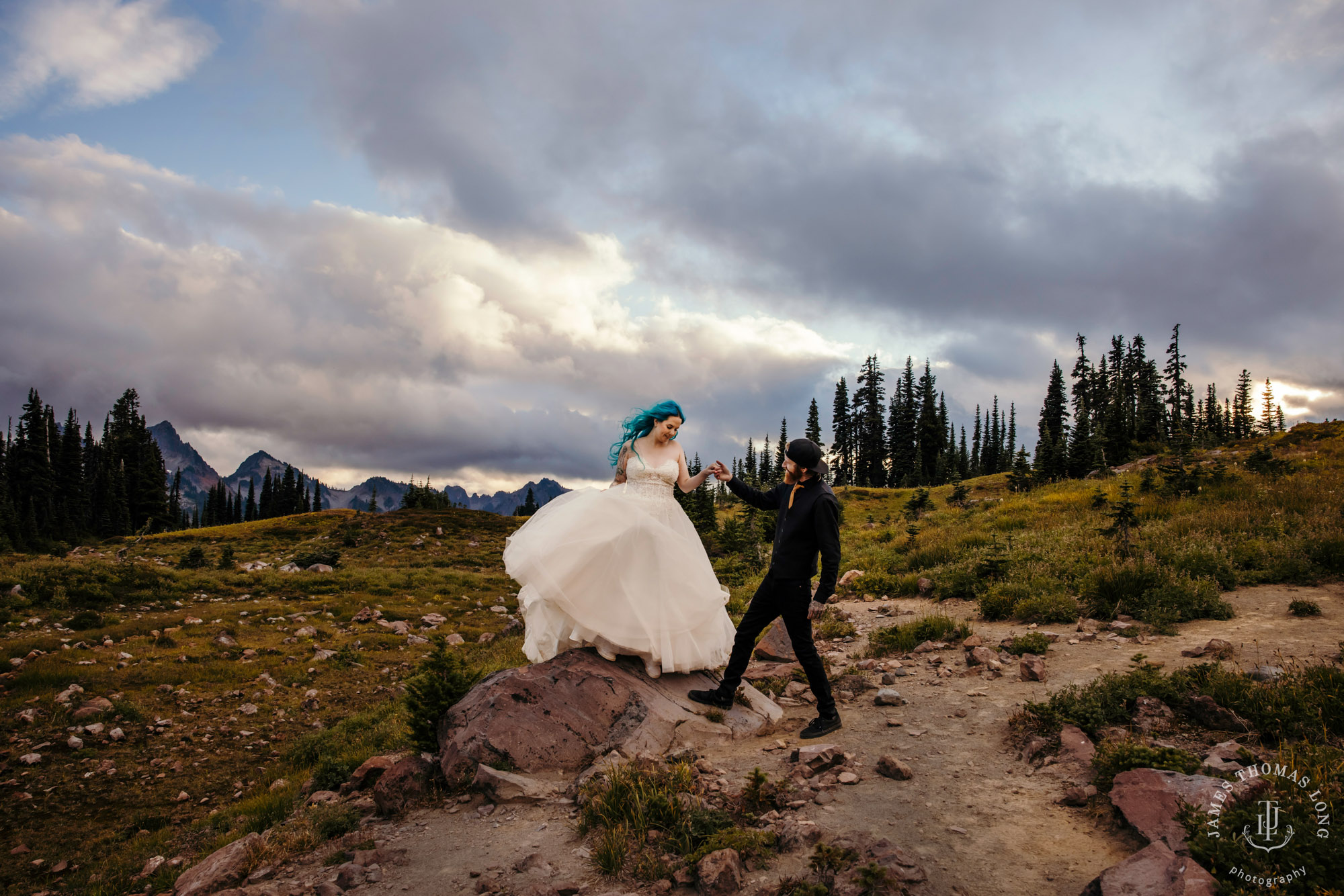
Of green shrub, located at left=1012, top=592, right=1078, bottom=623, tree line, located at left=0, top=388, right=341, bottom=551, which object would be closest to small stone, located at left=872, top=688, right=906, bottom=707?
green shrub, located at left=1012, top=592, right=1078, bottom=623

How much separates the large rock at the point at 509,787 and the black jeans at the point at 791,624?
8.24 ft

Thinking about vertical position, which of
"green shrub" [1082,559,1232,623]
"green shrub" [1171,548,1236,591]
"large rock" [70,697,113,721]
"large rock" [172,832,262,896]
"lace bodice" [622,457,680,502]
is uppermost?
"lace bodice" [622,457,680,502]

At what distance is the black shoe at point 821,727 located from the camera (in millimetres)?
6719

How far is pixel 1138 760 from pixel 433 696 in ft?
22.7

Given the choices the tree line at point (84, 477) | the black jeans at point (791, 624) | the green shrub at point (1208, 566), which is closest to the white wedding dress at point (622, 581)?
the black jeans at point (791, 624)

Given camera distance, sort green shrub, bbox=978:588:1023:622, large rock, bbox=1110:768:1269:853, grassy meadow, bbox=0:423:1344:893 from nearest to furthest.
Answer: large rock, bbox=1110:768:1269:853 → grassy meadow, bbox=0:423:1344:893 → green shrub, bbox=978:588:1023:622

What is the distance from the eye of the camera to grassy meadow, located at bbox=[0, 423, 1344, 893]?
739cm

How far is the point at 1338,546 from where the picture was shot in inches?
389

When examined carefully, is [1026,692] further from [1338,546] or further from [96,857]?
[96,857]

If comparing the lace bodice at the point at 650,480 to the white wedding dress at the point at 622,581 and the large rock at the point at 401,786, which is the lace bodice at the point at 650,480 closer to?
the white wedding dress at the point at 622,581

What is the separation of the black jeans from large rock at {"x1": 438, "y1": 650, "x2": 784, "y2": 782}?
811mm

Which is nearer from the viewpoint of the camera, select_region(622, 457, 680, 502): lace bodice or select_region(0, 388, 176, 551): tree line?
select_region(622, 457, 680, 502): lace bodice

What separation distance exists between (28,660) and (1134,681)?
18.2m

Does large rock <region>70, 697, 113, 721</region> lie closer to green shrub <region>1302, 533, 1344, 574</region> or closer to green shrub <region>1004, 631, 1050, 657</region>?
green shrub <region>1004, 631, 1050, 657</region>
